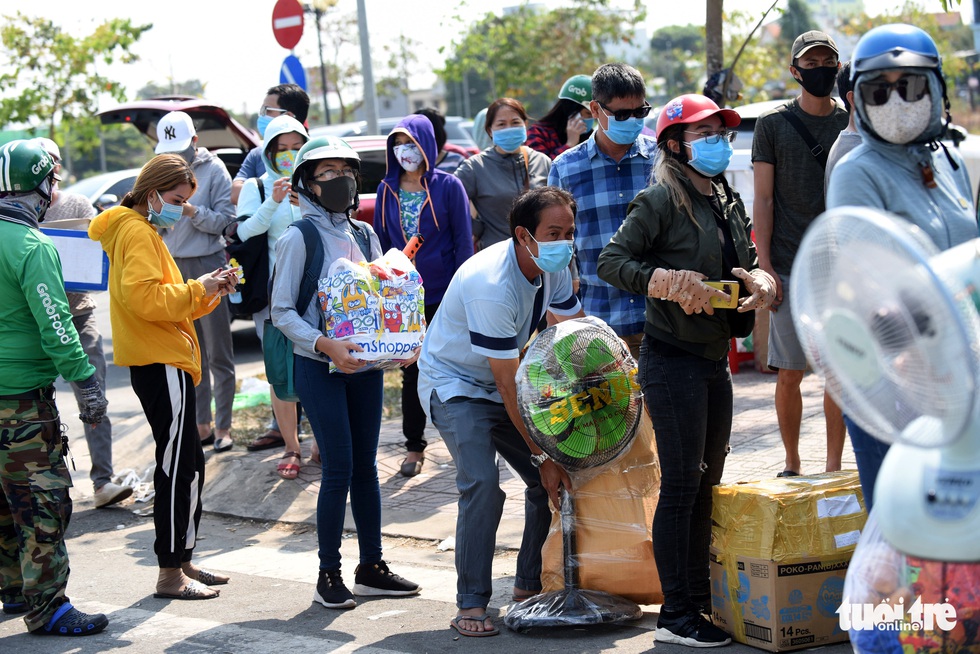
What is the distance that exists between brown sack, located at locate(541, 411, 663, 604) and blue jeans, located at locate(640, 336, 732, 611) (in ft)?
1.09

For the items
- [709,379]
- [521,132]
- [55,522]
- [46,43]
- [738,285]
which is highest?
[46,43]

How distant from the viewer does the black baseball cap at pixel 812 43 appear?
219 inches

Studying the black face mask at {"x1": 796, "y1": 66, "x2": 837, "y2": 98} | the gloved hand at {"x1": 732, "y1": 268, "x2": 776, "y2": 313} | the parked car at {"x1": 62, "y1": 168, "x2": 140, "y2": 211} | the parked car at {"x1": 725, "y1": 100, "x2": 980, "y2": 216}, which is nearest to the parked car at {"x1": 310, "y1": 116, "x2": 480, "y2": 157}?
the parked car at {"x1": 62, "y1": 168, "x2": 140, "y2": 211}

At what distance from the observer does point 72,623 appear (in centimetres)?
504

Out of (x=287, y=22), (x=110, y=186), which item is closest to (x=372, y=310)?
(x=287, y=22)

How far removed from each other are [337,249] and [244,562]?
194 cm

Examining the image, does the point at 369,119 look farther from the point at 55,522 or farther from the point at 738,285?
the point at 738,285

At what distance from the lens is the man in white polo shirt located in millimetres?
4637

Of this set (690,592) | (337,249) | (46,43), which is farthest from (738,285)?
(46,43)

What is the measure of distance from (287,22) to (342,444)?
614 cm

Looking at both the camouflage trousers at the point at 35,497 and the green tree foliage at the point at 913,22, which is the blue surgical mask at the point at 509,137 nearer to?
the camouflage trousers at the point at 35,497

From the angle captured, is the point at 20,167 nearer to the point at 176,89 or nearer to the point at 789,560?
the point at 789,560

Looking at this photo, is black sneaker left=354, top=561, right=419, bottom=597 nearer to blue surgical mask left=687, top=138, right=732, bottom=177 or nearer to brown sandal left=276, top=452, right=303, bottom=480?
brown sandal left=276, top=452, right=303, bottom=480

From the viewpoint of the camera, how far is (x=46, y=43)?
819 inches
